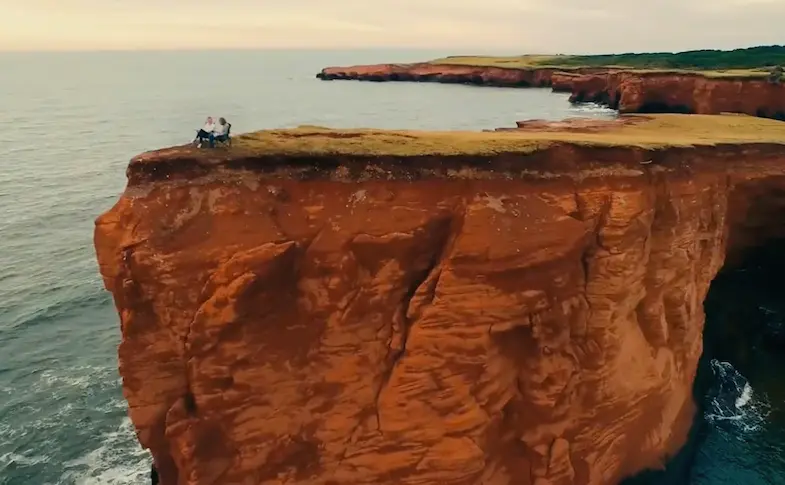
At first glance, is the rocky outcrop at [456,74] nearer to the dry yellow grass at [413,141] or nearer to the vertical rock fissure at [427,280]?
the dry yellow grass at [413,141]

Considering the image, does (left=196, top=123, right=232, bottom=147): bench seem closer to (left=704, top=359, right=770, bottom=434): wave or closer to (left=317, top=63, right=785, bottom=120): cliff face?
(left=704, top=359, right=770, bottom=434): wave

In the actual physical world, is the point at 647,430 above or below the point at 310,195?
below

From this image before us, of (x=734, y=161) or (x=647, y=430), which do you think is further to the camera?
(x=734, y=161)

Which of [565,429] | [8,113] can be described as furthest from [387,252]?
[8,113]

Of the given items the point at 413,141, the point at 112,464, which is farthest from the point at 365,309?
the point at 112,464

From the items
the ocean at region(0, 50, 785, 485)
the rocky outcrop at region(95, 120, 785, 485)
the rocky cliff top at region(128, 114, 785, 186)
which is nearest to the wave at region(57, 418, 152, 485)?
the ocean at region(0, 50, 785, 485)

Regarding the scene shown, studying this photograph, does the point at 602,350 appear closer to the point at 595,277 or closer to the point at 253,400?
the point at 595,277

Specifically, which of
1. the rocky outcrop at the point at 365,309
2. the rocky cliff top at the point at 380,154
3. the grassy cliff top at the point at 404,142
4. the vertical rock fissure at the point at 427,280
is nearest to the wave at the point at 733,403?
the rocky outcrop at the point at 365,309
